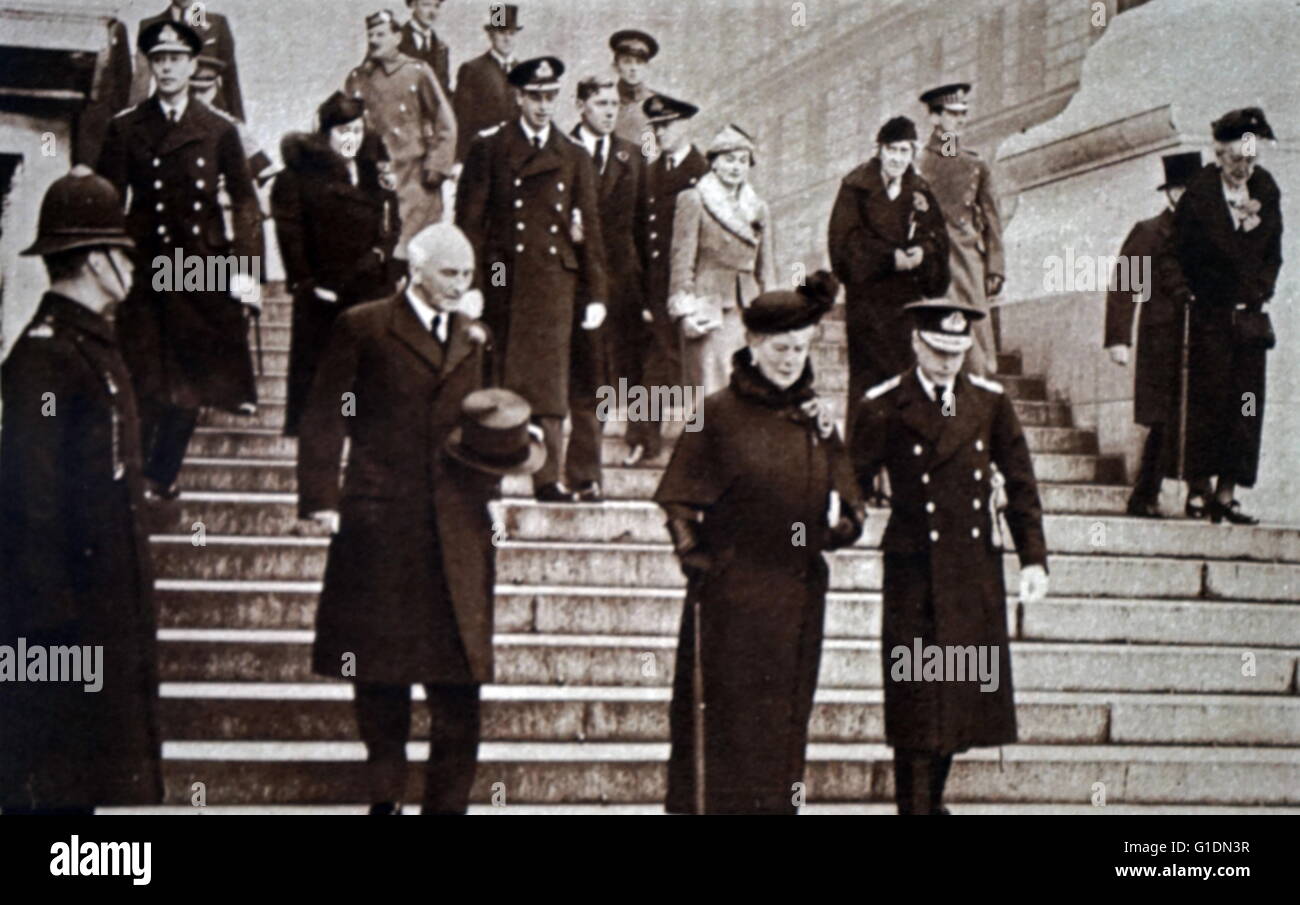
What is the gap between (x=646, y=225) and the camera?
745 centimetres

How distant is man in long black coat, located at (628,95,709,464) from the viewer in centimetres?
736

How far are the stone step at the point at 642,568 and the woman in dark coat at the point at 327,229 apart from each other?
0.57 metres

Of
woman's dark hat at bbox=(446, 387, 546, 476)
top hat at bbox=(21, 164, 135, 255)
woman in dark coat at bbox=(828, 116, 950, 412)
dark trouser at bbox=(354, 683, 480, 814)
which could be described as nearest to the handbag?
woman in dark coat at bbox=(828, 116, 950, 412)

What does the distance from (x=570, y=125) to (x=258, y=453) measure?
1783 millimetres

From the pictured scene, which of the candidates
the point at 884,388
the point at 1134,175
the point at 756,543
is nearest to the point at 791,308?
the point at 884,388

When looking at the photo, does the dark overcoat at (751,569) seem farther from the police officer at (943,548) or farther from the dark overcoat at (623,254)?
the dark overcoat at (623,254)

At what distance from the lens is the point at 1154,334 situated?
24.5 feet

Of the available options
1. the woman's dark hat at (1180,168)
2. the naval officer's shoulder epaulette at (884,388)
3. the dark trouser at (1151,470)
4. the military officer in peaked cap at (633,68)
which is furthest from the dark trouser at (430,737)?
the woman's dark hat at (1180,168)

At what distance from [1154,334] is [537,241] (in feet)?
8.01

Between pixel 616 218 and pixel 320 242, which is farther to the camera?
pixel 616 218

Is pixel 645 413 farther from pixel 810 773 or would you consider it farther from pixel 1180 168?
pixel 1180 168

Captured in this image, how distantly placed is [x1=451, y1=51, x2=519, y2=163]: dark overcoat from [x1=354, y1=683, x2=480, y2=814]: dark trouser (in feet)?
7.45
